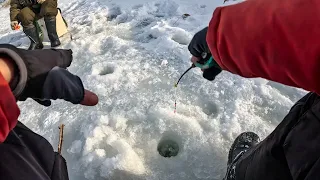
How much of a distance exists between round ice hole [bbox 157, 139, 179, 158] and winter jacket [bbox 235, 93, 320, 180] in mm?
857

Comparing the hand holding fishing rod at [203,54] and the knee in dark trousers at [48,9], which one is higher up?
the hand holding fishing rod at [203,54]

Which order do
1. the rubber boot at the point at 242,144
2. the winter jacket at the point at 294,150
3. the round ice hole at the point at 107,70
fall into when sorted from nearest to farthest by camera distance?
the winter jacket at the point at 294,150, the rubber boot at the point at 242,144, the round ice hole at the point at 107,70

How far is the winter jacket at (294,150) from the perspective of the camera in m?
1.05

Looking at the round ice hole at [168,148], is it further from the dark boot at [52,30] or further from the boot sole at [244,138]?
the dark boot at [52,30]

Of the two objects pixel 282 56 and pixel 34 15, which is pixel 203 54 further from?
pixel 34 15

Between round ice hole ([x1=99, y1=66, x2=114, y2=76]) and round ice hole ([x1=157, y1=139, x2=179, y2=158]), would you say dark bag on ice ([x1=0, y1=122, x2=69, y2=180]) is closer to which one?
round ice hole ([x1=157, y1=139, x2=179, y2=158])

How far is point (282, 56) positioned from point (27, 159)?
2.86ft

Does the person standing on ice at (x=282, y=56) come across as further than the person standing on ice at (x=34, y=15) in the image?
No

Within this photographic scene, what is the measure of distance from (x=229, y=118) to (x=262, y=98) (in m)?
0.39

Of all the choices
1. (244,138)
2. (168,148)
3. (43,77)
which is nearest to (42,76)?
(43,77)

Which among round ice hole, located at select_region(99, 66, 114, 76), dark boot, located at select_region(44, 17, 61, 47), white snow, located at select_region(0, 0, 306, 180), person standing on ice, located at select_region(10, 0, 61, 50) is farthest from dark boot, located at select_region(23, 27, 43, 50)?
round ice hole, located at select_region(99, 66, 114, 76)

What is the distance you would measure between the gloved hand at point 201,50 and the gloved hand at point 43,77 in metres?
0.55

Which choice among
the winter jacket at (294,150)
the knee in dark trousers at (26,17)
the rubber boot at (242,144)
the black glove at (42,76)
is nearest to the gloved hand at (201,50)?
the winter jacket at (294,150)

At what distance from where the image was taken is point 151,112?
8.29 ft
